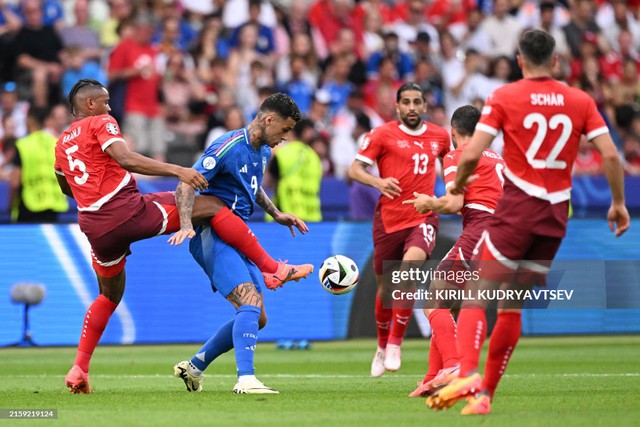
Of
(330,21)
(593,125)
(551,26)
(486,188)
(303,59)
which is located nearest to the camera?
(593,125)

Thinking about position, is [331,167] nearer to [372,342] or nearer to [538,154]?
[372,342]

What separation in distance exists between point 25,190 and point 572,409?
10789 mm

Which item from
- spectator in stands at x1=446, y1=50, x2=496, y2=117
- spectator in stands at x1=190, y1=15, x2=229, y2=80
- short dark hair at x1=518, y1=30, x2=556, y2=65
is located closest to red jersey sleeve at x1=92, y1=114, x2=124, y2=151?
short dark hair at x1=518, y1=30, x2=556, y2=65

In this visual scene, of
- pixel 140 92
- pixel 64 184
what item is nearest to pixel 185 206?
pixel 64 184

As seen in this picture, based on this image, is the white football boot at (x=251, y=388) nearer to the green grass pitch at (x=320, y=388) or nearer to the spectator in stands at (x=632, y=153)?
the green grass pitch at (x=320, y=388)

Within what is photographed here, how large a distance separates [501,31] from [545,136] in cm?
1626

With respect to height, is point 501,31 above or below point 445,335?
below

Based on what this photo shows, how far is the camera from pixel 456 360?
940 centimetres

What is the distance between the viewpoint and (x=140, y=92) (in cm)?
1925

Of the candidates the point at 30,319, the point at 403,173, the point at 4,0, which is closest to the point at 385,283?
the point at 403,173

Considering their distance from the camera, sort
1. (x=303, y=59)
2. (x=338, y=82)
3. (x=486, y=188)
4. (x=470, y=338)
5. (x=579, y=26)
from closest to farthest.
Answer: (x=470, y=338) → (x=486, y=188) → (x=303, y=59) → (x=338, y=82) → (x=579, y=26)

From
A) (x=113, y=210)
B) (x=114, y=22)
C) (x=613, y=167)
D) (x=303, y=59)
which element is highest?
(x=613, y=167)

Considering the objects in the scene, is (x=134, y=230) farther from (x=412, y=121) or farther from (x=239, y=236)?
(x=412, y=121)

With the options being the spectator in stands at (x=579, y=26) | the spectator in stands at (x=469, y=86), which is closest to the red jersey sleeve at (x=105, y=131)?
the spectator in stands at (x=469, y=86)
